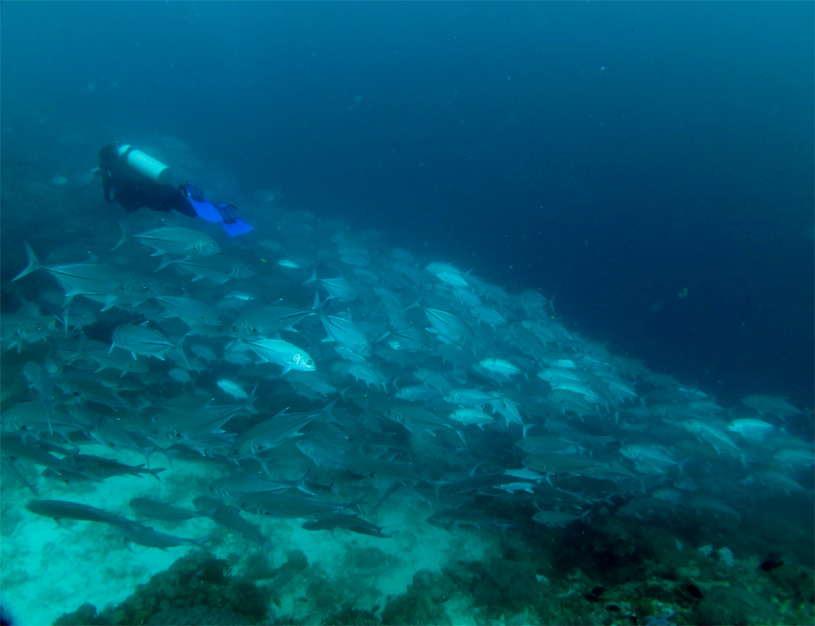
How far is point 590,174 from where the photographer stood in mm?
33969

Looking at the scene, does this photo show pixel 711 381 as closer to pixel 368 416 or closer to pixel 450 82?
pixel 368 416

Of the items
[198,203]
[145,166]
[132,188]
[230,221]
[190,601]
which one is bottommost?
[190,601]

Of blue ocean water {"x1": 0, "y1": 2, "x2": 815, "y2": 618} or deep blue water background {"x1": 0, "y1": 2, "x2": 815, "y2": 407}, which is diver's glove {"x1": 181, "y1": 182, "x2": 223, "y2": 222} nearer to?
blue ocean water {"x1": 0, "y1": 2, "x2": 815, "y2": 618}

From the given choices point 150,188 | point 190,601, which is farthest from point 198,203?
point 190,601

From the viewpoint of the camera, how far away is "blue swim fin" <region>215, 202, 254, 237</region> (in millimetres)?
7461

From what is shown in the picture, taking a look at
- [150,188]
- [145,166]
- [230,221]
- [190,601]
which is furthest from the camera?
[150,188]

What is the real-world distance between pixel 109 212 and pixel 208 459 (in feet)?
37.9

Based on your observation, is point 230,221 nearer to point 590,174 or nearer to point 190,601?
point 190,601

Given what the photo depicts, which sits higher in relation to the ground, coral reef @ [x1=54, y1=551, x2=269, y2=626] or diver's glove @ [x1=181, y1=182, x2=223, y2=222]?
diver's glove @ [x1=181, y1=182, x2=223, y2=222]

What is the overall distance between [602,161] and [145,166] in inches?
1412

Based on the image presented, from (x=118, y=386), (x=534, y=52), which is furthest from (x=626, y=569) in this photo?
(x=534, y=52)

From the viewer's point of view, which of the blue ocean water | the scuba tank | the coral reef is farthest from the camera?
the blue ocean water

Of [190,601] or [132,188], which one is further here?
[132,188]

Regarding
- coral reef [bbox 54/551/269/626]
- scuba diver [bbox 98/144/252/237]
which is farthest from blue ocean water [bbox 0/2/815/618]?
coral reef [bbox 54/551/269/626]
